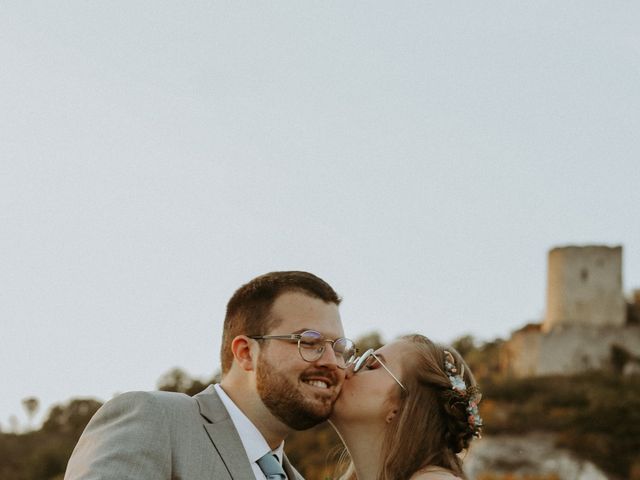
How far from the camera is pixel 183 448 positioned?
5582mm

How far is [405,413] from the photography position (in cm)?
695

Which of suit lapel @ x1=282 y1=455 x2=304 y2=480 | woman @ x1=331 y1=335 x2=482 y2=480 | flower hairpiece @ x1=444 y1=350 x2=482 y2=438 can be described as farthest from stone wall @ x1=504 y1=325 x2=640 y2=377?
suit lapel @ x1=282 y1=455 x2=304 y2=480

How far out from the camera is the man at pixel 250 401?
5.40 metres

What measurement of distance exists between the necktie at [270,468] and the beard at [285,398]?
9.3 inches

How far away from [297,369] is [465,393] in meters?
1.49

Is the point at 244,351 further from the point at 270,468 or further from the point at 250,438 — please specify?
the point at 270,468

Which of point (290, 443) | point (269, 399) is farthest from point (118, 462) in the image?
point (290, 443)

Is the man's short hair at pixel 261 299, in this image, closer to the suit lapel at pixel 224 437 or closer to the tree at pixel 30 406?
the suit lapel at pixel 224 437

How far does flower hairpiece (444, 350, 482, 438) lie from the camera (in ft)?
23.0

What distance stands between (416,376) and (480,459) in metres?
32.1

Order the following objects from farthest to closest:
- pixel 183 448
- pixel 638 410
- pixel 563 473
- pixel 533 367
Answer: pixel 533 367
pixel 638 410
pixel 563 473
pixel 183 448

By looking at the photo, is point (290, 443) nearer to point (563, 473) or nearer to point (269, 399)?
point (563, 473)

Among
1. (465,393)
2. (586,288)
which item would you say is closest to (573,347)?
(586,288)

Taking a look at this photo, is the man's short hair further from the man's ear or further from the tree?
the tree
